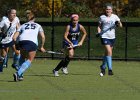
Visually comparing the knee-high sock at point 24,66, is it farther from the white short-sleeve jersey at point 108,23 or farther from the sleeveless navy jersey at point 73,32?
the white short-sleeve jersey at point 108,23

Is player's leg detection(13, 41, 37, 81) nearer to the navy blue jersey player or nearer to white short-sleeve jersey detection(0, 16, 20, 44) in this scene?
the navy blue jersey player

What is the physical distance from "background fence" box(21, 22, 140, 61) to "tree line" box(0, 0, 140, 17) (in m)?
9.74

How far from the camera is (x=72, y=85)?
1595 cm

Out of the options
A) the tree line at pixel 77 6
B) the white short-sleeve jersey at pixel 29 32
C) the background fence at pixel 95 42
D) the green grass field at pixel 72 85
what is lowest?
the tree line at pixel 77 6

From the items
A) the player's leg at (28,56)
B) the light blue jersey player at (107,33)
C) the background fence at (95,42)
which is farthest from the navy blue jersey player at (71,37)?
the background fence at (95,42)

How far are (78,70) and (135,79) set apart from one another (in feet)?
11.6

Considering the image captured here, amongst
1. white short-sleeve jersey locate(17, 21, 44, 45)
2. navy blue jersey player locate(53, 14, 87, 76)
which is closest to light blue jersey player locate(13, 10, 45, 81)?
white short-sleeve jersey locate(17, 21, 44, 45)

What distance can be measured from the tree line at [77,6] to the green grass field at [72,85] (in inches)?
741

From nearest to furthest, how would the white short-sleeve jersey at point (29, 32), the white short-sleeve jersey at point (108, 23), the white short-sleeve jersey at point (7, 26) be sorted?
1. the white short-sleeve jersey at point (29, 32)
2. the white short-sleeve jersey at point (108, 23)
3. the white short-sleeve jersey at point (7, 26)

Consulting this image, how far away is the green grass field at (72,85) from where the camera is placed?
13.8 metres

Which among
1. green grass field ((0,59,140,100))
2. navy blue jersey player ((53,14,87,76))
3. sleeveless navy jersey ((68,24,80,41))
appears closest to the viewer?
green grass field ((0,59,140,100))

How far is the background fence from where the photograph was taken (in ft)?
89.7

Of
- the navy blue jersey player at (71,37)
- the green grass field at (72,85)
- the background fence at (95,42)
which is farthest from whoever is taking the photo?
the background fence at (95,42)

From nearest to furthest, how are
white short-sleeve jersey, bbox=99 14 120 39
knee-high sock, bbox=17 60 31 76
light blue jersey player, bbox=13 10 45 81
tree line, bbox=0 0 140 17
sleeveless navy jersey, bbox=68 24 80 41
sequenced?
1. knee-high sock, bbox=17 60 31 76
2. light blue jersey player, bbox=13 10 45 81
3. sleeveless navy jersey, bbox=68 24 80 41
4. white short-sleeve jersey, bbox=99 14 120 39
5. tree line, bbox=0 0 140 17
